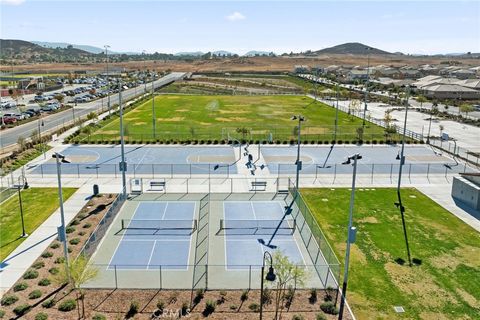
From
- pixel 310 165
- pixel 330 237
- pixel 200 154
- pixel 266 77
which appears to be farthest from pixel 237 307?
pixel 266 77

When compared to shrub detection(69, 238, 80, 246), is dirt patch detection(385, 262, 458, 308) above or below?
below

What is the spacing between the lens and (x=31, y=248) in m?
25.4

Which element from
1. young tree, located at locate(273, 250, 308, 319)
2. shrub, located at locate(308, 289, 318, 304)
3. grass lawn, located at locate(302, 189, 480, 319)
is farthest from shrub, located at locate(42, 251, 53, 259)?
grass lawn, located at locate(302, 189, 480, 319)

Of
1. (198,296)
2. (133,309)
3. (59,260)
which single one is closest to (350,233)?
(198,296)

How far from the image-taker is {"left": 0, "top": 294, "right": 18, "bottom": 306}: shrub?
1956 centimetres

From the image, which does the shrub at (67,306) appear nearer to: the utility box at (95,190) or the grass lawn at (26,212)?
the grass lawn at (26,212)

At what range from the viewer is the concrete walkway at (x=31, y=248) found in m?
22.2

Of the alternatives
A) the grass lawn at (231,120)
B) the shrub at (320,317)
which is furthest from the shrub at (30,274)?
the grass lawn at (231,120)

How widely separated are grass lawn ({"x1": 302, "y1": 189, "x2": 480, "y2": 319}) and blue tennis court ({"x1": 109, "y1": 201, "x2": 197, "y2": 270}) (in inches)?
388

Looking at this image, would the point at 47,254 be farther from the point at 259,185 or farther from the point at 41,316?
the point at 259,185

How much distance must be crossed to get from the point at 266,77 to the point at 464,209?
489 feet

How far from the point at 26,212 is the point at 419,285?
27.7 meters

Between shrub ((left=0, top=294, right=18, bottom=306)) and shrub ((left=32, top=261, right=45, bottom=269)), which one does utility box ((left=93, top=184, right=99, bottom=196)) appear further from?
shrub ((left=0, top=294, right=18, bottom=306))

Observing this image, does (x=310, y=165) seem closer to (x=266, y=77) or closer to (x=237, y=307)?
(x=237, y=307)
